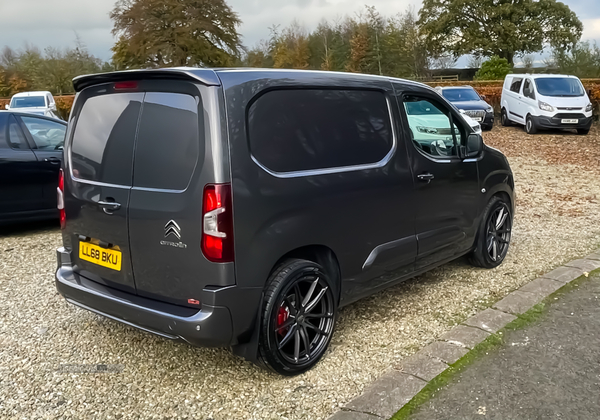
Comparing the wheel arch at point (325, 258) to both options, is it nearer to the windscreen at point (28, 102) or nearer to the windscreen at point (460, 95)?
the windscreen at point (460, 95)

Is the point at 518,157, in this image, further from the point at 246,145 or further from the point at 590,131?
the point at 246,145

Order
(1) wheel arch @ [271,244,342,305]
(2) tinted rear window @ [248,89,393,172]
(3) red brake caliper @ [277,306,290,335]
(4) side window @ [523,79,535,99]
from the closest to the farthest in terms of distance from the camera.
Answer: (2) tinted rear window @ [248,89,393,172]
(3) red brake caliper @ [277,306,290,335]
(1) wheel arch @ [271,244,342,305]
(4) side window @ [523,79,535,99]

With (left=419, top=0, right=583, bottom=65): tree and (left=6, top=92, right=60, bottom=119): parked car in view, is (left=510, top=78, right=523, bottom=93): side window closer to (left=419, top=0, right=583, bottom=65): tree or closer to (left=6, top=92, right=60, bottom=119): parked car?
(left=6, top=92, right=60, bottom=119): parked car

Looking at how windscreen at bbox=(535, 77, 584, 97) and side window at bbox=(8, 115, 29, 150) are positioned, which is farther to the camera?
windscreen at bbox=(535, 77, 584, 97)

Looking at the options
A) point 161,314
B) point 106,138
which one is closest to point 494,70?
point 106,138

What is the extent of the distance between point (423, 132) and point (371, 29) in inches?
2151

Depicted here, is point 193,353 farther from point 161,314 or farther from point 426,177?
point 426,177

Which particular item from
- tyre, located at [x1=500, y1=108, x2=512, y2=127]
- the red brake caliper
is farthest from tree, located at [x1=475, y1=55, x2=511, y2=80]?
the red brake caliper

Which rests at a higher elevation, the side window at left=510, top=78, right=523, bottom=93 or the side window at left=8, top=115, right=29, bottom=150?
the side window at left=510, top=78, right=523, bottom=93

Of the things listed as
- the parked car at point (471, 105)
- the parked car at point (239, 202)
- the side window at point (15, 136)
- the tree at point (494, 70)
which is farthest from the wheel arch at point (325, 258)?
the tree at point (494, 70)

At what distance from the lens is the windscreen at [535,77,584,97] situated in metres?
18.1

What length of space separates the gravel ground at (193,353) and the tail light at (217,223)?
2.95ft

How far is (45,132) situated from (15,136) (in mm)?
403

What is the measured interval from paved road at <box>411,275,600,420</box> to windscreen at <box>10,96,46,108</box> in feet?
68.3
